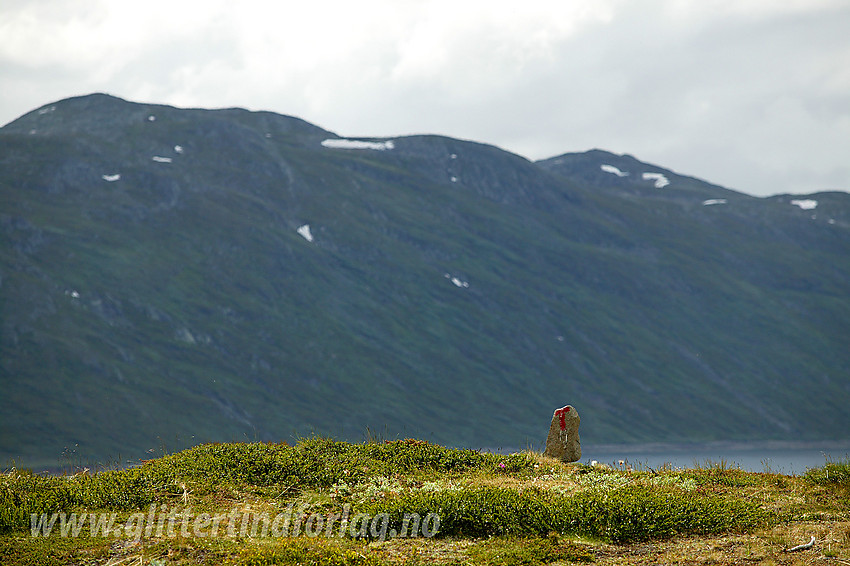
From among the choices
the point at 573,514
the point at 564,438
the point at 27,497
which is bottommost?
the point at 27,497

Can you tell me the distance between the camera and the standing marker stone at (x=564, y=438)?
2589 cm

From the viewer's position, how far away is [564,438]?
25969 millimetres

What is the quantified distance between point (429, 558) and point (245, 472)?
706 centimetres

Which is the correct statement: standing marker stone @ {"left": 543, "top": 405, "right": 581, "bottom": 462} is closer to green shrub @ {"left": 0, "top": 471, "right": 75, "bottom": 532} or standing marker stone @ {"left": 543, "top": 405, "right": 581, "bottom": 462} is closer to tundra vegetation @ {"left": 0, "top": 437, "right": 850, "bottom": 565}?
tundra vegetation @ {"left": 0, "top": 437, "right": 850, "bottom": 565}

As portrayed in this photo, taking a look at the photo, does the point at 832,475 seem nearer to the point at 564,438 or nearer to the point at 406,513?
the point at 564,438

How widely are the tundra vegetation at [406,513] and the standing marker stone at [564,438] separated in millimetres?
3898

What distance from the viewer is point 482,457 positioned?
76.3 feet

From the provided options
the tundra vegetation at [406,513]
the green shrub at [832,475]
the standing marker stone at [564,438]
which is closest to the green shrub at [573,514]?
the tundra vegetation at [406,513]

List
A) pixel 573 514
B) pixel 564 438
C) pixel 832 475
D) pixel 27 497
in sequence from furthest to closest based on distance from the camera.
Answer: pixel 564 438, pixel 832 475, pixel 27 497, pixel 573 514

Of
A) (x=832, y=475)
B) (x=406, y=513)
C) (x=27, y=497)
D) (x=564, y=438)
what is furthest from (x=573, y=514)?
(x=27, y=497)

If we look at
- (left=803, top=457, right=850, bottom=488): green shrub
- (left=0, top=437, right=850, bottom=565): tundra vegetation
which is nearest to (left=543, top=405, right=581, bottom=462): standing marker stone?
(left=0, top=437, right=850, bottom=565): tundra vegetation

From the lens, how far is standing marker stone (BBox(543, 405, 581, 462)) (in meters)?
25.9

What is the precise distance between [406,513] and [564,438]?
10428 millimetres

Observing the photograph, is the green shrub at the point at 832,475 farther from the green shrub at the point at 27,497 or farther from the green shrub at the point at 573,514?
the green shrub at the point at 27,497
